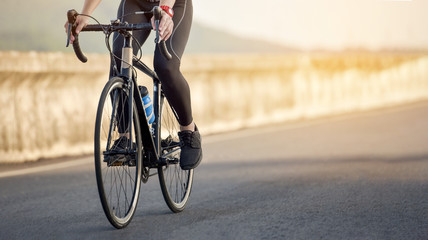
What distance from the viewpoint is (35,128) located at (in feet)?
31.4

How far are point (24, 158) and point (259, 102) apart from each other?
5733 millimetres

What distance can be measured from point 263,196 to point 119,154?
1.88 metres

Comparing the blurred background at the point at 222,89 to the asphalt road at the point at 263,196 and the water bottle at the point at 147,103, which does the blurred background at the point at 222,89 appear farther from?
the water bottle at the point at 147,103

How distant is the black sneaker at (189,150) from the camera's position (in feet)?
20.0

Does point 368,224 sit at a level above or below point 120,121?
below

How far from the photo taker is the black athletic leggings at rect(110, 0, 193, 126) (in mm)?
5723

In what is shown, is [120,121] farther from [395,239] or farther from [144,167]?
[395,239]

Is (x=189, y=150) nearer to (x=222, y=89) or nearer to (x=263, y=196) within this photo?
(x=263, y=196)

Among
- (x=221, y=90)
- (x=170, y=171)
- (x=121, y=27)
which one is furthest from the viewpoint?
(x=221, y=90)

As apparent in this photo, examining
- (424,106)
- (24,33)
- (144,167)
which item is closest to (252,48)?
(24,33)

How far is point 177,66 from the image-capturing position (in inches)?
228

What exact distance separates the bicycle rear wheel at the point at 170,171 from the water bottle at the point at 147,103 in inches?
9.5

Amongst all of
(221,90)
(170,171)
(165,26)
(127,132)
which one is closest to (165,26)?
(165,26)

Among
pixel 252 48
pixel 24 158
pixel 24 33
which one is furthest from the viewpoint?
pixel 252 48
